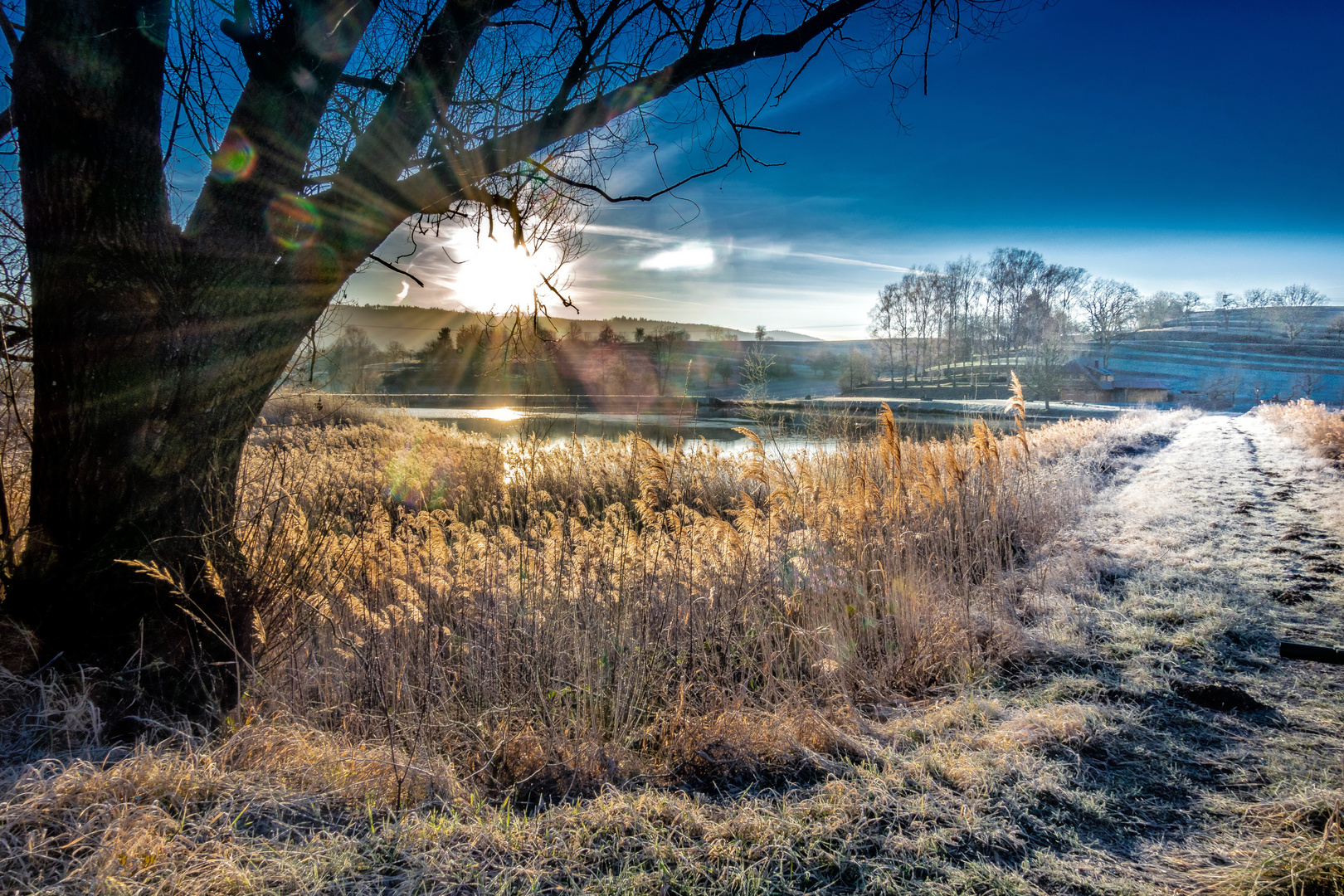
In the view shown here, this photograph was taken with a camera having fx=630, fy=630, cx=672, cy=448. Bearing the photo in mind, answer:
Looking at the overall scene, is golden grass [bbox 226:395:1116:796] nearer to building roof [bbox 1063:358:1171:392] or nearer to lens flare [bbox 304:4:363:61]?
lens flare [bbox 304:4:363:61]

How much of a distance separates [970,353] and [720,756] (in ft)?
227

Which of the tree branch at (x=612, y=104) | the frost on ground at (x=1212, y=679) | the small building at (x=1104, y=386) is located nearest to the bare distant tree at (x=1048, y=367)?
the small building at (x=1104, y=386)

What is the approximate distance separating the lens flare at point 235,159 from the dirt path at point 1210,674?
4.00 meters

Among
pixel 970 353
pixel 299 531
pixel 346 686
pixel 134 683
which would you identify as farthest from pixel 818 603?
pixel 970 353

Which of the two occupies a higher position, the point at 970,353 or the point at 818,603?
the point at 970,353

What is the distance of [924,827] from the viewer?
6.50 ft

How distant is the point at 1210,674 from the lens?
2990 millimetres

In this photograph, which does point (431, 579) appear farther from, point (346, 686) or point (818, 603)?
point (818, 603)

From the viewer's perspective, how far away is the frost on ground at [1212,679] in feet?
6.07

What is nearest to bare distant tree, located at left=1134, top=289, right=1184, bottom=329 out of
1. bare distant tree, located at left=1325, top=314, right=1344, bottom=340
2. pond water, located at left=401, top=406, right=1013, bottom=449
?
bare distant tree, located at left=1325, top=314, right=1344, bottom=340

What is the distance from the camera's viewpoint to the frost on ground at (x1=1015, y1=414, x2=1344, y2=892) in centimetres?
185

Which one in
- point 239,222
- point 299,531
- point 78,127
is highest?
point 78,127

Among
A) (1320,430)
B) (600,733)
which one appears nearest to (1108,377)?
(1320,430)

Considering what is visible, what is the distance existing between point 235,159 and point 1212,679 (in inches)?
195
